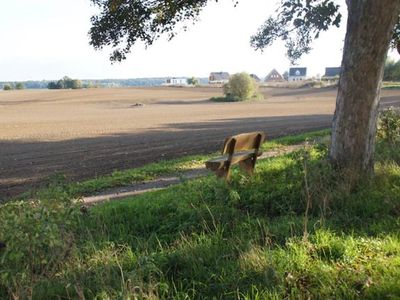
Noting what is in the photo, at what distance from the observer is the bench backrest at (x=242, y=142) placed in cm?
780

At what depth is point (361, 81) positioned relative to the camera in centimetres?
686

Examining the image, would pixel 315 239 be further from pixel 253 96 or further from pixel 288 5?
pixel 253 96

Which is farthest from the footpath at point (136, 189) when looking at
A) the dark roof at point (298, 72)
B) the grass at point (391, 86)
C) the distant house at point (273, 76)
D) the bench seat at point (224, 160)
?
the distant house at point (273, 76)

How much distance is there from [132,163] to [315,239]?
1029 centimetres

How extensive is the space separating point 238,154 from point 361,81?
244 centimetres

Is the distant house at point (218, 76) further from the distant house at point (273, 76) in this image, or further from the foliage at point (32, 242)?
the foliage at point (32, 242)

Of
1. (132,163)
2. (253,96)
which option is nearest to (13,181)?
(132,163)

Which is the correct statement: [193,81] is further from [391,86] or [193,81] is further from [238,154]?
[238,154]

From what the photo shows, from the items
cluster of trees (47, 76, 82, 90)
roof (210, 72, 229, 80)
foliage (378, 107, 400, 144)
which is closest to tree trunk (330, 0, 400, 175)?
foliage (378, 107, 400, 144)

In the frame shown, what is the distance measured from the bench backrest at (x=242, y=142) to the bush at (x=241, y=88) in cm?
6135

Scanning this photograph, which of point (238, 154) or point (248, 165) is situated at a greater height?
point (238, 154)

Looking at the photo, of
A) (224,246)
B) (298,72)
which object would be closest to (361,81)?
(224,246)

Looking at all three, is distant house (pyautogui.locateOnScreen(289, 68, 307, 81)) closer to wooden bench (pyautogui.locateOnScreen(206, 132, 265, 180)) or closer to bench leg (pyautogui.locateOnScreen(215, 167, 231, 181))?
wooden bench (pyautogui.locateOnScreen(206, 132, 265, 180))

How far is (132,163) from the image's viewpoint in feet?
48.0
